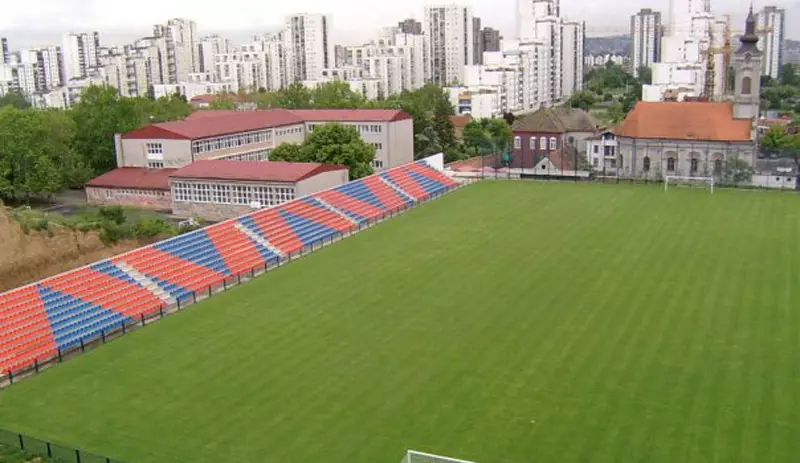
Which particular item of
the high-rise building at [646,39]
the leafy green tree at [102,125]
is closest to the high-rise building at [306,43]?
the high-rise building at [646,39]

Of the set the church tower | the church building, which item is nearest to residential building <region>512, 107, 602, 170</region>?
the church building

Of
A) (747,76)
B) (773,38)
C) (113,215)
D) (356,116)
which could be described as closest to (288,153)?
(356,116)

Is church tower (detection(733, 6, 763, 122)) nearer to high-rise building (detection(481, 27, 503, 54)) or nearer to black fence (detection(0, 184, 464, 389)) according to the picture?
black fence (detection(0, 184, 464, 389))

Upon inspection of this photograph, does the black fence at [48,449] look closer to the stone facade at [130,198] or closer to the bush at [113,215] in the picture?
the bush at [113,215]

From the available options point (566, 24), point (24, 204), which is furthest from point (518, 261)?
point (566, 24)

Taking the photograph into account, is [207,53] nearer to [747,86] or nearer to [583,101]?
[583,101]

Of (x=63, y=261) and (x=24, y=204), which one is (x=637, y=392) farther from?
(x=24, y=204)

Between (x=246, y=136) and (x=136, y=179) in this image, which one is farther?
(x=246, y=136)
